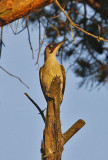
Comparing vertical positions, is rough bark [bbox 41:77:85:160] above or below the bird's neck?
below

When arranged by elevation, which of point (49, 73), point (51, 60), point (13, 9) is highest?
point (13, 9)

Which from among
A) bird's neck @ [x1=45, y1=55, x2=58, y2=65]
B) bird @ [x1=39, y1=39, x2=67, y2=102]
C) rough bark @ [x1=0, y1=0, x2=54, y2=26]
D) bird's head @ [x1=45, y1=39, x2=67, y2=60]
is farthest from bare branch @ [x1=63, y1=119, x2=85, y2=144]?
rough bark @ [x1=0, y1=0, x2=54, y2=26]

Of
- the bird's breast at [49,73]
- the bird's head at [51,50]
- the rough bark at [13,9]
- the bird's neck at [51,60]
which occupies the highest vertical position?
the rough bark at [13,9]

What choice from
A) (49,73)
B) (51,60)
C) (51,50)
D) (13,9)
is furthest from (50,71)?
(13,9)

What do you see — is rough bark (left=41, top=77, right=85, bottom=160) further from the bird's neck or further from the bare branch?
the bird's neck

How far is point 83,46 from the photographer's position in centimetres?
541

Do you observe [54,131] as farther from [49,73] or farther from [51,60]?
[51,60]

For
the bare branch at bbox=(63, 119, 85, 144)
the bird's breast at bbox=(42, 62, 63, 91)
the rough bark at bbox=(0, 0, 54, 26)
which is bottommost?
the bare branch at bbox=(63, 119, 85, 144)

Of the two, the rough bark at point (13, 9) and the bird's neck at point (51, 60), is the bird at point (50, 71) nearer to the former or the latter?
the bird's neck at point (51, 60)

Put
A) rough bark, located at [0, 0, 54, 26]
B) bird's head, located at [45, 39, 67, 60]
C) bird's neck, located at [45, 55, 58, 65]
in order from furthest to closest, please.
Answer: bird's head, located at [45, 39, 67, 60], bird's neck, located at [45, 55, 58, 65], rough bark, located at [0, 0, 54, 26]

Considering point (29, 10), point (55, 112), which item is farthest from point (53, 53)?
point (55, 112)

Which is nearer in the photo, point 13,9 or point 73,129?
point 73,129

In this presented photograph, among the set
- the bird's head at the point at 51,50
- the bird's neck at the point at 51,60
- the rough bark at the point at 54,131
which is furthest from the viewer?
the bird's head at the point at 51,50

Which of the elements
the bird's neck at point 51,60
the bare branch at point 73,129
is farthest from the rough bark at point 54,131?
the bird's neck at point 51,60
